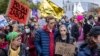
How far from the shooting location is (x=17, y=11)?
1147cm

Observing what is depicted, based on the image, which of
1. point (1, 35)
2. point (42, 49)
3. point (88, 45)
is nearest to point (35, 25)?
point (42, 49)

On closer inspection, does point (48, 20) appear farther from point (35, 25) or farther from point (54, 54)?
point (35, 25)

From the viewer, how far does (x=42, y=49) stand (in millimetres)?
10469

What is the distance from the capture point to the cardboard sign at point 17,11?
446 inches

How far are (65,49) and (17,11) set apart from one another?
1.86 meters

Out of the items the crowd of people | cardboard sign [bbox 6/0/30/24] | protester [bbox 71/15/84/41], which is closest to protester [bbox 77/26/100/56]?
the crowd of people

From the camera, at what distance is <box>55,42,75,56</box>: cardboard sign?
33.2 feet

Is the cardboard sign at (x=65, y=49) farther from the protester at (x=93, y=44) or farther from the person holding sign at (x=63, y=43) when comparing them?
the protester at (x=93, y=44)

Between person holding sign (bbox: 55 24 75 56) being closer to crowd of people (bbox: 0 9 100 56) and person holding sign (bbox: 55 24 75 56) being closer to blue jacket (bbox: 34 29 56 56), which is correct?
crowd of people (bbox: 0 9 100 56)

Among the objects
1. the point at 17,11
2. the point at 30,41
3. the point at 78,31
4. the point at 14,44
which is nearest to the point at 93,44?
the point at 14,44

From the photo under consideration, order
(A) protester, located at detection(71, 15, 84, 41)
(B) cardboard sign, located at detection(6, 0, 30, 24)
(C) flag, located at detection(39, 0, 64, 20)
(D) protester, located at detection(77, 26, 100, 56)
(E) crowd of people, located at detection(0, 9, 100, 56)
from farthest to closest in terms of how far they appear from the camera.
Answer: (A) protester, located at detection(71, 15, 84, 41)
(C) flag, located at detection(39, 0, 64, 20)
(B) cardboard sign, located at detection(6, 0, 30, 24)
(E) crowd of people, located at detection(0, 9, 100, 56)
(D) protester, located at detection(77, 26, 100, 56)

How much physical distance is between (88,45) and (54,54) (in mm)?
4234

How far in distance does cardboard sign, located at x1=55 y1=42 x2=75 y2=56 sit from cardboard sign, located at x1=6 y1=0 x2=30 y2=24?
1.63m

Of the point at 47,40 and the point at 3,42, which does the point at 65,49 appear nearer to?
the point at 47,40
